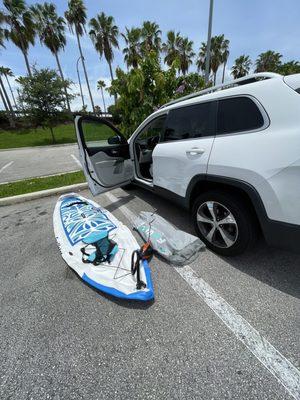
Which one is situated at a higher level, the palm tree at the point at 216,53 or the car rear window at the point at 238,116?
the palm tree at the point at 216,53

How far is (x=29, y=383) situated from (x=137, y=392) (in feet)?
2.40

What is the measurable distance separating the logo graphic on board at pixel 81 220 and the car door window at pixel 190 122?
62.8 inches

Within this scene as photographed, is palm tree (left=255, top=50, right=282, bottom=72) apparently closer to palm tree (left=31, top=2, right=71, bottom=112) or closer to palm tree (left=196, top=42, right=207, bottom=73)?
palm tree (left=196, top=42, right=207, bottom=73)

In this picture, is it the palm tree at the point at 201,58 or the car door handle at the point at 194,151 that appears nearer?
the car door handle at the point at 194,151

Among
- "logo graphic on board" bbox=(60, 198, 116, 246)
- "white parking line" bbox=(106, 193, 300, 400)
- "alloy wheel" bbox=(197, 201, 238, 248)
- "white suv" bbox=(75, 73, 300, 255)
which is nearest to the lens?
"white parking line" bbox=(106, 193, 300, 400)

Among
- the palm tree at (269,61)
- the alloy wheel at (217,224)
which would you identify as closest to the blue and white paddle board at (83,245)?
the alloy wheel at (217,224)

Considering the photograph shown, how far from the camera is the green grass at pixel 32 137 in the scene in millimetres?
19612

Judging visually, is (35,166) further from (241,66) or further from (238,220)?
(241,66)

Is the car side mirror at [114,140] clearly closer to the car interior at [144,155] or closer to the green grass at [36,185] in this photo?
the car interior at [144,155]

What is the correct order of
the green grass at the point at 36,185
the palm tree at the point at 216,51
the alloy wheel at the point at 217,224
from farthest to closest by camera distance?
the palm tree at the point at 216,51, the green grass at the point at 36,185, the alloy wheel at the point at 217,224

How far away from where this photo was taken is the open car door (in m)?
3.40

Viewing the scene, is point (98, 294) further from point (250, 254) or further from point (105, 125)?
point (105, 125)

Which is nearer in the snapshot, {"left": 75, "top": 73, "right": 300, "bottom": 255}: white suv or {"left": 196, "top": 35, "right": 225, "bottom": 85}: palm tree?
{"left": 75, "top": 73, "right": 300, "bottom": 255}: white suv

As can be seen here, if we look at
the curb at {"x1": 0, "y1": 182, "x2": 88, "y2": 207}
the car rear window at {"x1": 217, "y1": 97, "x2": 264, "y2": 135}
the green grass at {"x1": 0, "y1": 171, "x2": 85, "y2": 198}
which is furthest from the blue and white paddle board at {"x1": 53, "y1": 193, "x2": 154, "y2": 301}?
the green grass at {"x1": 0, "y1": 171, "x2": 85, "y2": 198}
